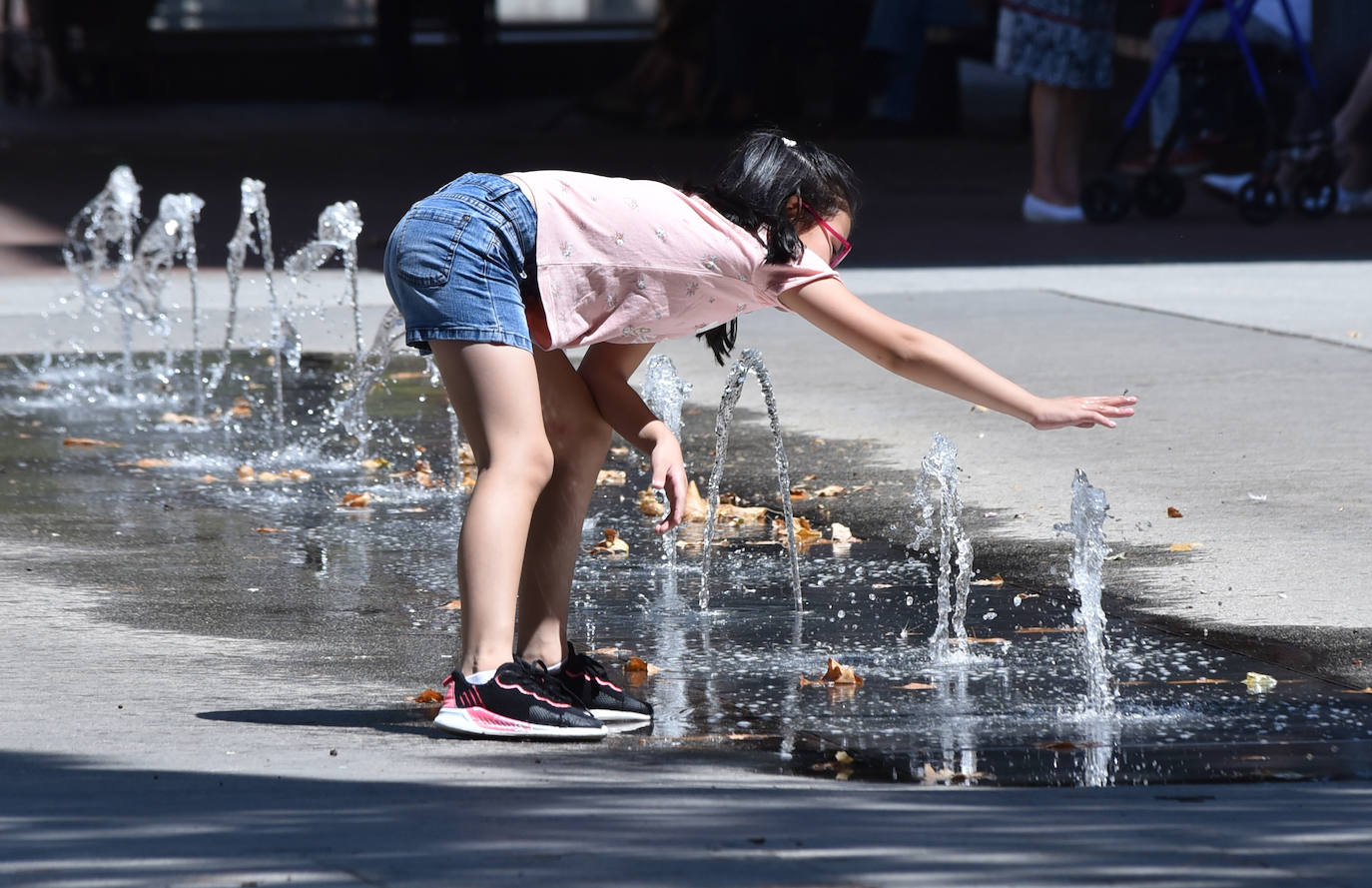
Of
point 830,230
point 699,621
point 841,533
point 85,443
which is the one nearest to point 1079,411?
point 830,230

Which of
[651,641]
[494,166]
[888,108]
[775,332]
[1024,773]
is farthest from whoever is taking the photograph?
[888,108]

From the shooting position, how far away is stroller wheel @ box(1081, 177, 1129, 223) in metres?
12.7

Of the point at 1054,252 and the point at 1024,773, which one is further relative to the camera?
the point at 1054,252

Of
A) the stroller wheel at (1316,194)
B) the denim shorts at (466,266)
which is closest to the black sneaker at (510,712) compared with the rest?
the denim shorts at (466,266)

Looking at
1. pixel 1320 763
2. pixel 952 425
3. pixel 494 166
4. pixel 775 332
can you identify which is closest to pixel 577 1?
pixel 494 166

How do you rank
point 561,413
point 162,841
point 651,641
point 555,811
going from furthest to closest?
point 651,641 < point 561,413 < point 555,811 < point 162,841

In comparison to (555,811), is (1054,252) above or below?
above

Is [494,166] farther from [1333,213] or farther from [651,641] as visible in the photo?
[651,641]

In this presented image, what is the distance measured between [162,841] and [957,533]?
2.53m

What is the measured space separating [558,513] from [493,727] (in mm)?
490

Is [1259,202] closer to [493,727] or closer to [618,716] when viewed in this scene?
[618,716]

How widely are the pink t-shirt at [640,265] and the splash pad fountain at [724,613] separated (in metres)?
0.75

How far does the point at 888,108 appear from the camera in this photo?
19.2 meters

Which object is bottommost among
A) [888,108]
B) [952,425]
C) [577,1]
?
[952,425]
